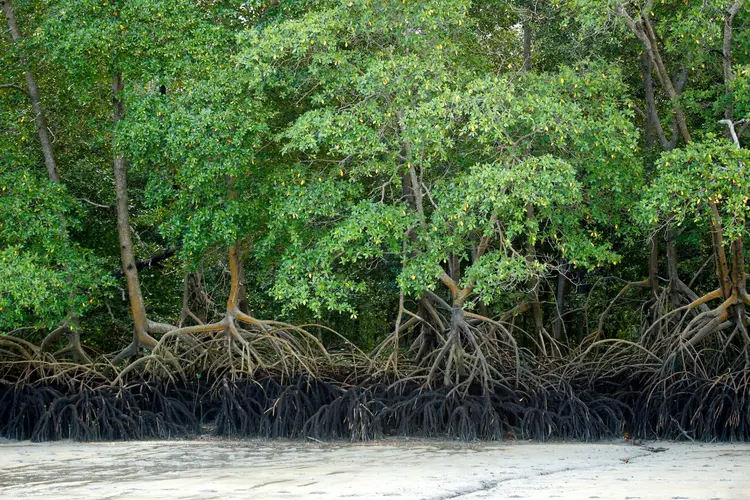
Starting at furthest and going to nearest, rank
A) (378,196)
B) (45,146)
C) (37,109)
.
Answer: (45,146) → (37,109) → (378,196)

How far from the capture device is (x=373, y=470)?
10.9m

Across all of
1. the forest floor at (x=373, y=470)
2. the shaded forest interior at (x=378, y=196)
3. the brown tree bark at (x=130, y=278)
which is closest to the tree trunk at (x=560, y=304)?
the shaded forest interior at (x=378, y=196)

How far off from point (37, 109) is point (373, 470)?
25.6 ft

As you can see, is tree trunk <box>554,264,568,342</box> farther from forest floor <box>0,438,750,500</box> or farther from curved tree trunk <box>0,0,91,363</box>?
curved tree trunk <box>0,0,91,363</box>

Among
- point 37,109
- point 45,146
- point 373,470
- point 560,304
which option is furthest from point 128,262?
point 560,304

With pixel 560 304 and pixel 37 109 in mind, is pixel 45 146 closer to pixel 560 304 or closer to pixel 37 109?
pixel 37 109

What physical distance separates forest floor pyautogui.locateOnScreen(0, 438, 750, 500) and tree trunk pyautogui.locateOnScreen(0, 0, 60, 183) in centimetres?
378

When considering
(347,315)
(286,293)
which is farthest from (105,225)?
(286,293)

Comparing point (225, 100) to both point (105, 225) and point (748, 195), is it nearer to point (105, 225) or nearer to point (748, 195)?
point (105, 225)

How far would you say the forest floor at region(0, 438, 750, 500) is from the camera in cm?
930

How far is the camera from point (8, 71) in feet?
51.3

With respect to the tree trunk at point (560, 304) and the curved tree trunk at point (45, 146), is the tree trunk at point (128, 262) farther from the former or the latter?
the tree trunk at point (560, 304)

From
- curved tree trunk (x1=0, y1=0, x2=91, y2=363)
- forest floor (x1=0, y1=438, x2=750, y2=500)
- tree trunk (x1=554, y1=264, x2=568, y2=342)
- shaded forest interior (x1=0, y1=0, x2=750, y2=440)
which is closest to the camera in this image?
forest floor (x1=0, y1=438, x2=750, y2=500)

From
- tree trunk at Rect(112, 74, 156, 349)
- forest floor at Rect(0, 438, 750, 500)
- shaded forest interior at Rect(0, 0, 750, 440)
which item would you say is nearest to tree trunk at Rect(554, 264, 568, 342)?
shaded forest interior at Rect(0, 0, 750, 440)
